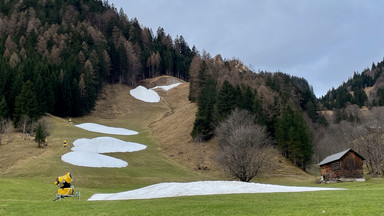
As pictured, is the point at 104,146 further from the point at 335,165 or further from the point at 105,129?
the point at 335,165

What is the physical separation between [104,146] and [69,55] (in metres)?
57.8

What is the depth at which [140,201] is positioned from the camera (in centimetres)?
1847

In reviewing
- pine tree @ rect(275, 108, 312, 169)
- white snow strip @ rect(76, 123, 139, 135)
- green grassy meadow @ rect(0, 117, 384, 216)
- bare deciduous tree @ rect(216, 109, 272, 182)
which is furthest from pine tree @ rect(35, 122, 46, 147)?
pine tree @ rect(275, 108, 312, 169)

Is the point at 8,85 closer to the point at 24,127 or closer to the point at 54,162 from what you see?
the point at 24,127

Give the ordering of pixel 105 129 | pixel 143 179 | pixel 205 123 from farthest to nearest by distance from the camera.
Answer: pixel 105 129 < pixel 205 123 < pixel 143 179

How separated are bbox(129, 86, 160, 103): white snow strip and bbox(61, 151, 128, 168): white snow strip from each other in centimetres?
5645

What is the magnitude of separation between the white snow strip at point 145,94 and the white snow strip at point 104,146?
46.9 metres

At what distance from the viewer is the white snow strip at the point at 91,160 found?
4394 centimetres

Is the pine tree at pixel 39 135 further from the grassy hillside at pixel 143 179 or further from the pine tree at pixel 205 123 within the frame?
the pine tree at pixel 205 123

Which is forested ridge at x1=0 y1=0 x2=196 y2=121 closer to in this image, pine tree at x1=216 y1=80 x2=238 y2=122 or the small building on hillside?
pine tree at x1=216 y1=80 x2=238 y2=122

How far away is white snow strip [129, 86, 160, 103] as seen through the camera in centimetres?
10512

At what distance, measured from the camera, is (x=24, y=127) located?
53.3 m

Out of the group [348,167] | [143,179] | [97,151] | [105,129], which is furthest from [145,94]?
[348,167]

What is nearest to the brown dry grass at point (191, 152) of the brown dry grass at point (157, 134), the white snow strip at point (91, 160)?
the brown dry grass at point (157, 134)
